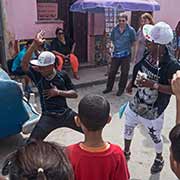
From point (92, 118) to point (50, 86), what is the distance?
141 centimetres

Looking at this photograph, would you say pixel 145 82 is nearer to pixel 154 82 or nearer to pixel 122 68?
pixel 154 82

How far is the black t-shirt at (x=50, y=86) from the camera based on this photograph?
11.8ft

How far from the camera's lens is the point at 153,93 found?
12.0 ft

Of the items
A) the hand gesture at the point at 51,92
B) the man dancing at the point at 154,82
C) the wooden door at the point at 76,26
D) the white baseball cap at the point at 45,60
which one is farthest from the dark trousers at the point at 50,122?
the wooden door at the point at 76,26

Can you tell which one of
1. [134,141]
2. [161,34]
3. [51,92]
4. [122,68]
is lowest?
[134,141]

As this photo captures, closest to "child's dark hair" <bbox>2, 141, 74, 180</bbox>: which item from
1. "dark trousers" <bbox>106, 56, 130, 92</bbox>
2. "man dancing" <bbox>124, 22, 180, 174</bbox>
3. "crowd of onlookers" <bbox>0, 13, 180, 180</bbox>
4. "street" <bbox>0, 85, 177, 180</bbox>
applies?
"crowd of onlookers" <bbox>0, 13, 180, 180</bbox>

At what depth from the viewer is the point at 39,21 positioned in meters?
8.34

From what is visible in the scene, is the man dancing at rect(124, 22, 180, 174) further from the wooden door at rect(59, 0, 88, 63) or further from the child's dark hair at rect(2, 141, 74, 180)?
the wooden door at rect(59, 0, 88, 63)

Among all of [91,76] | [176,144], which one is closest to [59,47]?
[91,76]

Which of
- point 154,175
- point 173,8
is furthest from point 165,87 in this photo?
point 173,8

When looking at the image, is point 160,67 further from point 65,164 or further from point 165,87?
point 65,164

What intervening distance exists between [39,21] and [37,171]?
734 cm

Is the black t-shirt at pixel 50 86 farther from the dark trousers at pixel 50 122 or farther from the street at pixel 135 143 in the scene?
the street at pixel 135 143

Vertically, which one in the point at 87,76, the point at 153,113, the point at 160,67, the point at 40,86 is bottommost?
the point at 87,76
